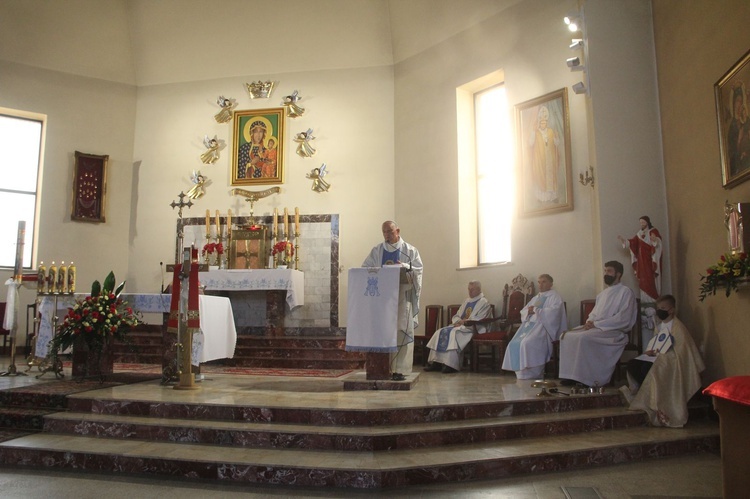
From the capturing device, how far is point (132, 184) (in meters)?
12.3

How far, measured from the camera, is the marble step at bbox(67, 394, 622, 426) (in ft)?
16.5

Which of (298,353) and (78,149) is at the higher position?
(78,149)

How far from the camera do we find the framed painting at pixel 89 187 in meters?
11.5

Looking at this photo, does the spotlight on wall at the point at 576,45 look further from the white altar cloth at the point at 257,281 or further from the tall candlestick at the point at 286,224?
the tall candlestick at the point at 286,224

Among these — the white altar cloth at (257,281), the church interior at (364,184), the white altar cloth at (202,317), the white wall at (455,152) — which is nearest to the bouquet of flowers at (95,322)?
the white altar cloth at (202,317)

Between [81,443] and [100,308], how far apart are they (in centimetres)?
222

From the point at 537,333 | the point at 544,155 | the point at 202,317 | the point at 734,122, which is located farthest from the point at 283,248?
the point at 734,122

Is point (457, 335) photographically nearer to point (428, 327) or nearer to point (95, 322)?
point (428, 327)

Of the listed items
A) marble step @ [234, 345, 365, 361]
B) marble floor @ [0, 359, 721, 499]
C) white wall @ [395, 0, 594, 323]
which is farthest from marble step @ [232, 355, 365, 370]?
marble floor @ [0, 359, 721, 499]

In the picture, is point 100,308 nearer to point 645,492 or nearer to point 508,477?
point 508,477

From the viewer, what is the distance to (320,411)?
5.09 meters

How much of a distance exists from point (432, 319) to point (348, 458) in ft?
18.4


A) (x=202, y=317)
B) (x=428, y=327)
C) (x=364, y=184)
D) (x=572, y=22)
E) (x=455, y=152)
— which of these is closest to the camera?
(x=202, y=317)

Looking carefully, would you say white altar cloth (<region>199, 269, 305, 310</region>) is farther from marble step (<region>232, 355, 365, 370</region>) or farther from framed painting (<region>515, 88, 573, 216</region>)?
framed painting (<region>515, 88, 573, 216</region>)
